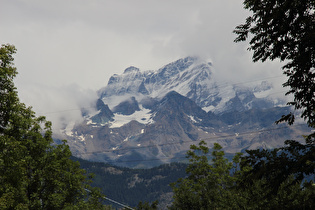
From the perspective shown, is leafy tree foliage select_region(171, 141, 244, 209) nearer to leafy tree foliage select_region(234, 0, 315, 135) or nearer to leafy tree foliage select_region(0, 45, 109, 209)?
leafy tree foliage select_region(0, 45, 109, 209)

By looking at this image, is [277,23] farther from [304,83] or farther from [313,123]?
[313,123]

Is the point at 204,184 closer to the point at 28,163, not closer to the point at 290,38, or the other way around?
the point at 28,163

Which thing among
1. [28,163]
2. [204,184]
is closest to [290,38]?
[28,163]

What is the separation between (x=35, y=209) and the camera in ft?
72.6

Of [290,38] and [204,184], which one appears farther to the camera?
[204,184]

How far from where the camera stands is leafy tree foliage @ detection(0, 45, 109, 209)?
16219mm

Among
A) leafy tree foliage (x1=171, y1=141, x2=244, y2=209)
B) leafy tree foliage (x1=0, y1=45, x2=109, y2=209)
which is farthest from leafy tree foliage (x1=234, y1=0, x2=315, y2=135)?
leafy tree foliage (x1=171, y1=141, x2=244, y2=209)

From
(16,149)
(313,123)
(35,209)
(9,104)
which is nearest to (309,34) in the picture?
(313,123)

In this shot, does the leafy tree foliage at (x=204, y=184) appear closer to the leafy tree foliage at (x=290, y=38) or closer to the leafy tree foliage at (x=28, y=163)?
the leafy tree foliage at (x=28, y=163)

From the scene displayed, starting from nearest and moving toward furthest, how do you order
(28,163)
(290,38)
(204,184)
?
(290,38), (28,163), (204,184)

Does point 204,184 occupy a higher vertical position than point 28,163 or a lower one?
lower

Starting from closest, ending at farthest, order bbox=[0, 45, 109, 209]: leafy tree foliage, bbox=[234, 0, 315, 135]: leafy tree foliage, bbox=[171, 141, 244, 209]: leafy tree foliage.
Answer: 1. bbox=[234, 0, 315, 135]: leafy tree foliage
2. bbox=[0, 45, 109, 209]: leafy tree foliage
3. bbox=[171, 141, 244, 209]: leafy tree foliage

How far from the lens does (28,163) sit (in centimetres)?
2303

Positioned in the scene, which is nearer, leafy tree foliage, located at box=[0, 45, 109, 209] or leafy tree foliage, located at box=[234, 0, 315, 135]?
leafy tree foliage, located at box=[234, 0, 315, 135]
